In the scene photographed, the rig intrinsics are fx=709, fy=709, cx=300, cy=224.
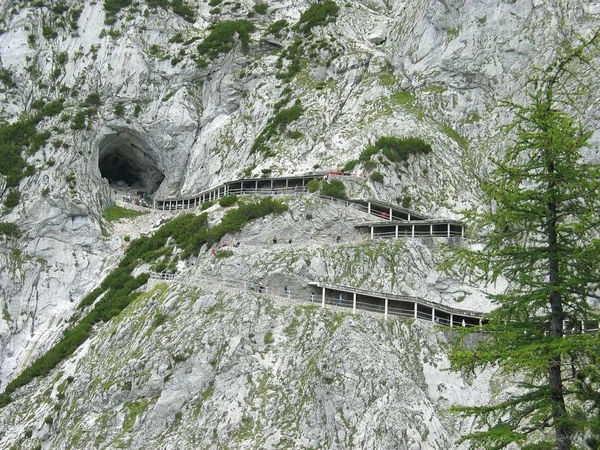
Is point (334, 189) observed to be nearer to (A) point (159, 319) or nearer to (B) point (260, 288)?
(B) point (260, 288)

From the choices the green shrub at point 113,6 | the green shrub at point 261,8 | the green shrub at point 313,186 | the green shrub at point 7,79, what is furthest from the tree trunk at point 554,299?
the green shrub at point 261,8

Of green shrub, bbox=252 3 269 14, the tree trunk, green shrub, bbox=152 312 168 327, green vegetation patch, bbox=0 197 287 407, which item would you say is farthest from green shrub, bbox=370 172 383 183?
the tree trunk

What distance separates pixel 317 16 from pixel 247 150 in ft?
83.5

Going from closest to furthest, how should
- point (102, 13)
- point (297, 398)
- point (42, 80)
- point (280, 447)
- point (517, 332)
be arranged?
1. point (517, 332)
2. point (280, 447)
3. point (297, 398)
4. point (42, 80)
5. point (102, 13)

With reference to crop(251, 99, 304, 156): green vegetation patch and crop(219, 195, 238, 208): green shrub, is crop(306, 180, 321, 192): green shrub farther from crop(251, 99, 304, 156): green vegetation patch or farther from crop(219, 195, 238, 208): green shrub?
crop(251, 99, 304, 156): green vegetation patch

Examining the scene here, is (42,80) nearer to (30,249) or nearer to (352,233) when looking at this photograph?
(30,249)

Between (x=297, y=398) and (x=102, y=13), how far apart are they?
73.4 metres

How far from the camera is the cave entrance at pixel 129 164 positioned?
3679 inches

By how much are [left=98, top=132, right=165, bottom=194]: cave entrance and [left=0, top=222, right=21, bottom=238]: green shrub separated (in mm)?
17845

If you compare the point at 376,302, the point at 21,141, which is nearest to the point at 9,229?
the point at 21,141

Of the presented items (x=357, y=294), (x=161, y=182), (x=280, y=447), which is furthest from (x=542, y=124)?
(x=161, y=182)

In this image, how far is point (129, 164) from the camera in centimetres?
9875

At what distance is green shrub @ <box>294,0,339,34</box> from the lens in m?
97.6

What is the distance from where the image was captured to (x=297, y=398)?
157 feet
